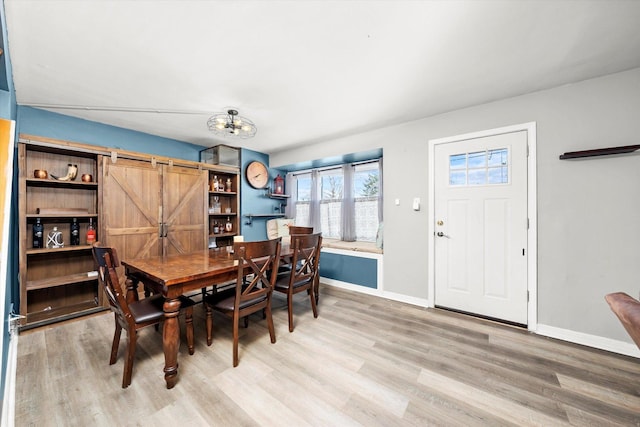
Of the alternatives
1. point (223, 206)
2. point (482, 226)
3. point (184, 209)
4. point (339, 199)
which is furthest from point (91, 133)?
point (482, 226)

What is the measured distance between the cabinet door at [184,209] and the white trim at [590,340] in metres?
4.47

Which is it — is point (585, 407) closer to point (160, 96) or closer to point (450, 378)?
point (450, 378)

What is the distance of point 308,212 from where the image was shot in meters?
4.98

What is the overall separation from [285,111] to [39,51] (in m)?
2.04

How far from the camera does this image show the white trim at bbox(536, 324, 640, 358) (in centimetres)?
203

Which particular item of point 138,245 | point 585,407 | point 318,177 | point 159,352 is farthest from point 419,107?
point 138,245

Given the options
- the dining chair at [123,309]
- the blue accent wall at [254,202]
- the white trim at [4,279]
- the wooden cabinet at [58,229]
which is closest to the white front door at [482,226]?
the dining chair at [123,309]

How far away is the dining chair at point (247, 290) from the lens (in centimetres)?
186

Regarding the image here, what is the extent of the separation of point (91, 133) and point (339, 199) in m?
3.77

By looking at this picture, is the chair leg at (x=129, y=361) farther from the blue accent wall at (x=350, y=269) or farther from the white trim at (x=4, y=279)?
the blue accent wall at (x=350, y=269)

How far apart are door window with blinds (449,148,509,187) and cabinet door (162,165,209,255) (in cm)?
368

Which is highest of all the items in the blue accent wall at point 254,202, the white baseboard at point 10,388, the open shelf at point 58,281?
the blue accent wall at point 254,202

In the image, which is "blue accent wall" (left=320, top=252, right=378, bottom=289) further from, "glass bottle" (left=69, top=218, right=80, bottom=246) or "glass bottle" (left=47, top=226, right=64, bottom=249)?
"glass bottle" (left=47, top=226, right=64, bottom=249)

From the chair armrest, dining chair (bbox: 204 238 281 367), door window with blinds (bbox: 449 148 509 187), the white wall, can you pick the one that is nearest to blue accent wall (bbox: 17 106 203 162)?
dining chair (bbox: 204 238 281 367)
